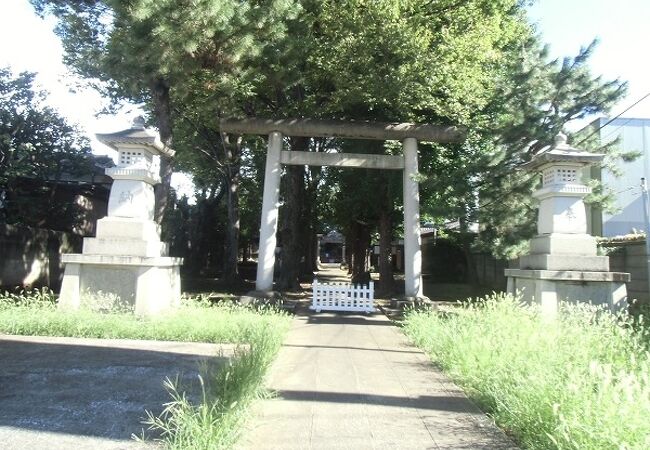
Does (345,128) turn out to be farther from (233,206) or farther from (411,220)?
(233,206)

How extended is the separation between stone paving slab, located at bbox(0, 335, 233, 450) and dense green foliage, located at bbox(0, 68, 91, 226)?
12343mm

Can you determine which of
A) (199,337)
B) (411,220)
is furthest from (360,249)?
(199,337)

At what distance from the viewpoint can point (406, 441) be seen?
3.89m

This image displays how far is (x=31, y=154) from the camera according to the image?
17.9 metres

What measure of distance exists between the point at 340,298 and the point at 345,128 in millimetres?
4543

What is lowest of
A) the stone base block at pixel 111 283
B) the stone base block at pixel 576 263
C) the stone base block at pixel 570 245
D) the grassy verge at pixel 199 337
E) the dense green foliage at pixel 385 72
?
the grassy verge at pixel 199 337

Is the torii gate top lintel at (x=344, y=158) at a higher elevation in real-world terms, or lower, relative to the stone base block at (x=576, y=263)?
higher

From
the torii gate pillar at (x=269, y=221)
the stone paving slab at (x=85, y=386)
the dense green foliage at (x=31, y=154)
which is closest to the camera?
the stone paving slab at (x=85, y=386)

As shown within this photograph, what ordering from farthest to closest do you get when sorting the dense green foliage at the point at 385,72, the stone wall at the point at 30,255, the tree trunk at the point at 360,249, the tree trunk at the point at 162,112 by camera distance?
the tree trunk at the point at 360,249 < the stone wall at the point at 30,255 < the tree trunk at the point at 162,112 < the dense green foliage at the point at 385,72

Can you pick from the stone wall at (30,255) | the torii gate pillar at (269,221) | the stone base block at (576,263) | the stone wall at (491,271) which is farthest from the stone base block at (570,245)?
the stone wall at (30,255)

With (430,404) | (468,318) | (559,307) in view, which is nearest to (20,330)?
(430,404)

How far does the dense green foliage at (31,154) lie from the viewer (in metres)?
17.2

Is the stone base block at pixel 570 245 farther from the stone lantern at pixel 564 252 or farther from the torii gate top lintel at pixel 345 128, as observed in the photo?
the torii gate top lintel at pixel 345 128

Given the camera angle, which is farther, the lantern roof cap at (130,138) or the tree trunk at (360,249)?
the tree trunk at (360,249)
